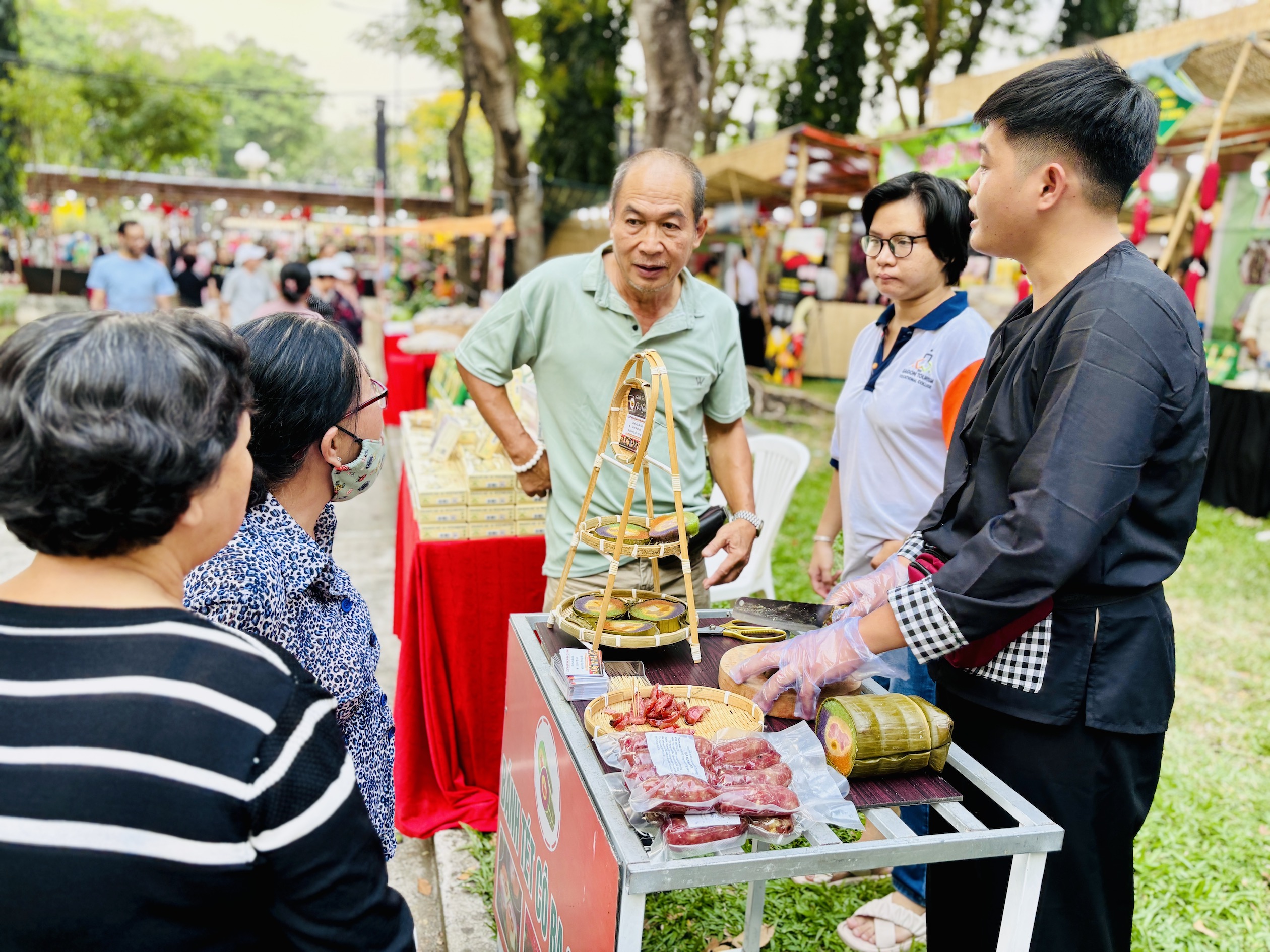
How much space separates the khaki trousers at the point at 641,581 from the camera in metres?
2.53

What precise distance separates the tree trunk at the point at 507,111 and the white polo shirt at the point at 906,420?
6225mm

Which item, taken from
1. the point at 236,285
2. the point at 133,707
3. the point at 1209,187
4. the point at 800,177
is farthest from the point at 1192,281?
the point at 236,285

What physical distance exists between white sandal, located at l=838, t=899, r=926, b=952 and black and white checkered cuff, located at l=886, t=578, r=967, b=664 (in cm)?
143

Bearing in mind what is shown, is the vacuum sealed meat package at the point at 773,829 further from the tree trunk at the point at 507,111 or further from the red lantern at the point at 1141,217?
the tree trunk at the point at 507,111

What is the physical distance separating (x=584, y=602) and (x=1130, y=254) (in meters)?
1.30

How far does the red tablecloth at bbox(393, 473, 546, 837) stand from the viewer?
3076mm

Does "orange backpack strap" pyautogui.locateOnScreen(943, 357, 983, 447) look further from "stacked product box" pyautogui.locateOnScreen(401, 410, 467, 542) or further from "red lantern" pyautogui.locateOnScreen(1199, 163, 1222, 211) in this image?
"red lantern" pyautogui.locateOnScreen(1199, 163, 1222, 211)

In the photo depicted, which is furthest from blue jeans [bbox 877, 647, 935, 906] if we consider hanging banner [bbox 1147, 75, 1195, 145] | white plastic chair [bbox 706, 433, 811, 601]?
hanging banner [bbox 1147, 75, 1195, 145]

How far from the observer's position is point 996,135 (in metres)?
1.56

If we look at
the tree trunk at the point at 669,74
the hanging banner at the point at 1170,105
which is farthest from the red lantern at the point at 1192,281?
the tree trunk at the point at 669,74

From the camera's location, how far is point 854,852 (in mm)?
1293

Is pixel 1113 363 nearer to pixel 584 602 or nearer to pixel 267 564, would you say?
pixel 584 602

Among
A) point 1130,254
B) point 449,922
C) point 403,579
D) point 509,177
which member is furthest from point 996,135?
point 509,177

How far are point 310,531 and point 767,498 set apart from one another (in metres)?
2.96
